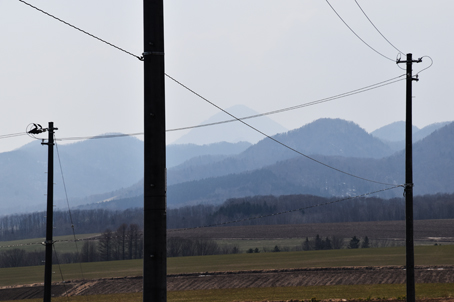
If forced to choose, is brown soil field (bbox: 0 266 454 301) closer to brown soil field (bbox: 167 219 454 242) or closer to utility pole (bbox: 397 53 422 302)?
utility pole (bbox: 397 53 422 302)

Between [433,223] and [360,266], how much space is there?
94.6 m

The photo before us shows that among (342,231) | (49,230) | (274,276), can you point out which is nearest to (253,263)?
(274,276)

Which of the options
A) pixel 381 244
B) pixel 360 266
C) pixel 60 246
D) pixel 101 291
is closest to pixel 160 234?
pixel 101 291

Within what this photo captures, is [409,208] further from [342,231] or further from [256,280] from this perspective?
[342,231]

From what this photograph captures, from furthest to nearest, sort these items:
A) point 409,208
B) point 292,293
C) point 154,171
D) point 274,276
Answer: point 274,276 < point 292,293 < point 409,208 < point 154,171

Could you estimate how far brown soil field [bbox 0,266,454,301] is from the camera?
6069cm

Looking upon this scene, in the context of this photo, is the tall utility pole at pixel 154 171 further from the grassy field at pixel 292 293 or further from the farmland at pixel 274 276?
the grassy field at pixel 292 293

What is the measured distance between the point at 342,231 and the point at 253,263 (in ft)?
219

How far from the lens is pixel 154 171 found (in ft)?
30.3

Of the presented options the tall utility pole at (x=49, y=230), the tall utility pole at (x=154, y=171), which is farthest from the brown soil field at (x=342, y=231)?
the tall utility pole at (x=154, y=171)

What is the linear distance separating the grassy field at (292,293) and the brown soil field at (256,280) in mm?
4374

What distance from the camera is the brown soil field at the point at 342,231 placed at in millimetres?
134250

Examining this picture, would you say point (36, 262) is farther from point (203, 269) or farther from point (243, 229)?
point (243, 229)

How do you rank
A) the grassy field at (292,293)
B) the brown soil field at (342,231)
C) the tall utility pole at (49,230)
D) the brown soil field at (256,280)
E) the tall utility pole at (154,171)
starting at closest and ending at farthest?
the tall utility pole at (154,171) → the tall utility pole at (49,230) → the grassy field at (292,293) → the brown soil field at (256,280) → the brown soil field at (342,231)
